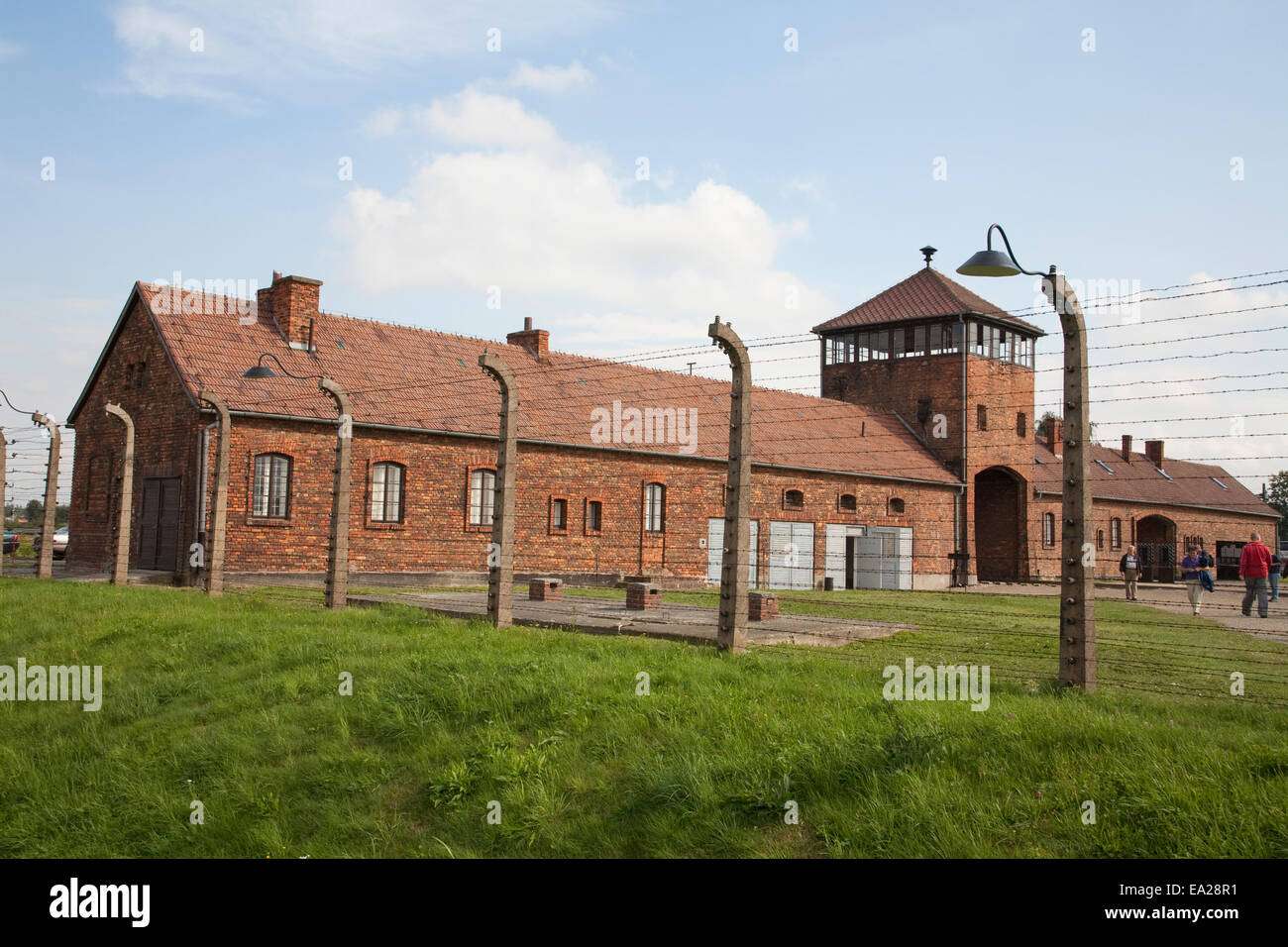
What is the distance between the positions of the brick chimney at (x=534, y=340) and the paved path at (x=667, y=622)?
1582 centimetres

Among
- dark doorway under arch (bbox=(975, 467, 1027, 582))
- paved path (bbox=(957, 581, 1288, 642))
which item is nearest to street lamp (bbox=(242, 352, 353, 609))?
paved path (bbox=(957, 581, 1288, 642))

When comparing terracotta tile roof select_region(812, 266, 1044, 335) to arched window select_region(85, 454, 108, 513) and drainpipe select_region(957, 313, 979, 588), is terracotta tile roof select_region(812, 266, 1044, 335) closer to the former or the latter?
drainpipe select_region(957, 313, 979, 588)

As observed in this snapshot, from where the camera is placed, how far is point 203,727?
8.11 m

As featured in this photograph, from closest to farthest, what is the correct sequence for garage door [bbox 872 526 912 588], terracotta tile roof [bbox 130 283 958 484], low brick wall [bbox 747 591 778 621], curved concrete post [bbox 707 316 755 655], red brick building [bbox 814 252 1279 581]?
1. curved concrete post [bbox 707 316 755 655]
2. low brick wall [bbox 747 591 778 621]
3. terracotta tile roof [bbox 130 283 958 484]
4. garage door [bbox 872 526 912 588]
5. red brick building [bbox 814 252 1279 581]

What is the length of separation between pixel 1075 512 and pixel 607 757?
3.81 meters

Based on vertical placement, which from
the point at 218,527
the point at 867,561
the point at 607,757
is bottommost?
the point at 607,757

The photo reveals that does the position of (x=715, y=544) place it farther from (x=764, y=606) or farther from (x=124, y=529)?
(x=124, y=529)

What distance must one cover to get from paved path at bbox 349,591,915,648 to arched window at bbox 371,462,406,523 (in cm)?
796

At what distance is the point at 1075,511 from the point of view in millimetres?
7418

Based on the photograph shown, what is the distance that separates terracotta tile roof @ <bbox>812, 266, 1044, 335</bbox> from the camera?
126 ft

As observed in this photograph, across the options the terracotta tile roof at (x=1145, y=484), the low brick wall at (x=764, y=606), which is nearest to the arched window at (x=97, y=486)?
the low brick wall at (x=764, y=606)

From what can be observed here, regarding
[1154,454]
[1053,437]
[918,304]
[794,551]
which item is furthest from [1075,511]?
[1154,454]

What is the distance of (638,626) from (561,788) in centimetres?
537
